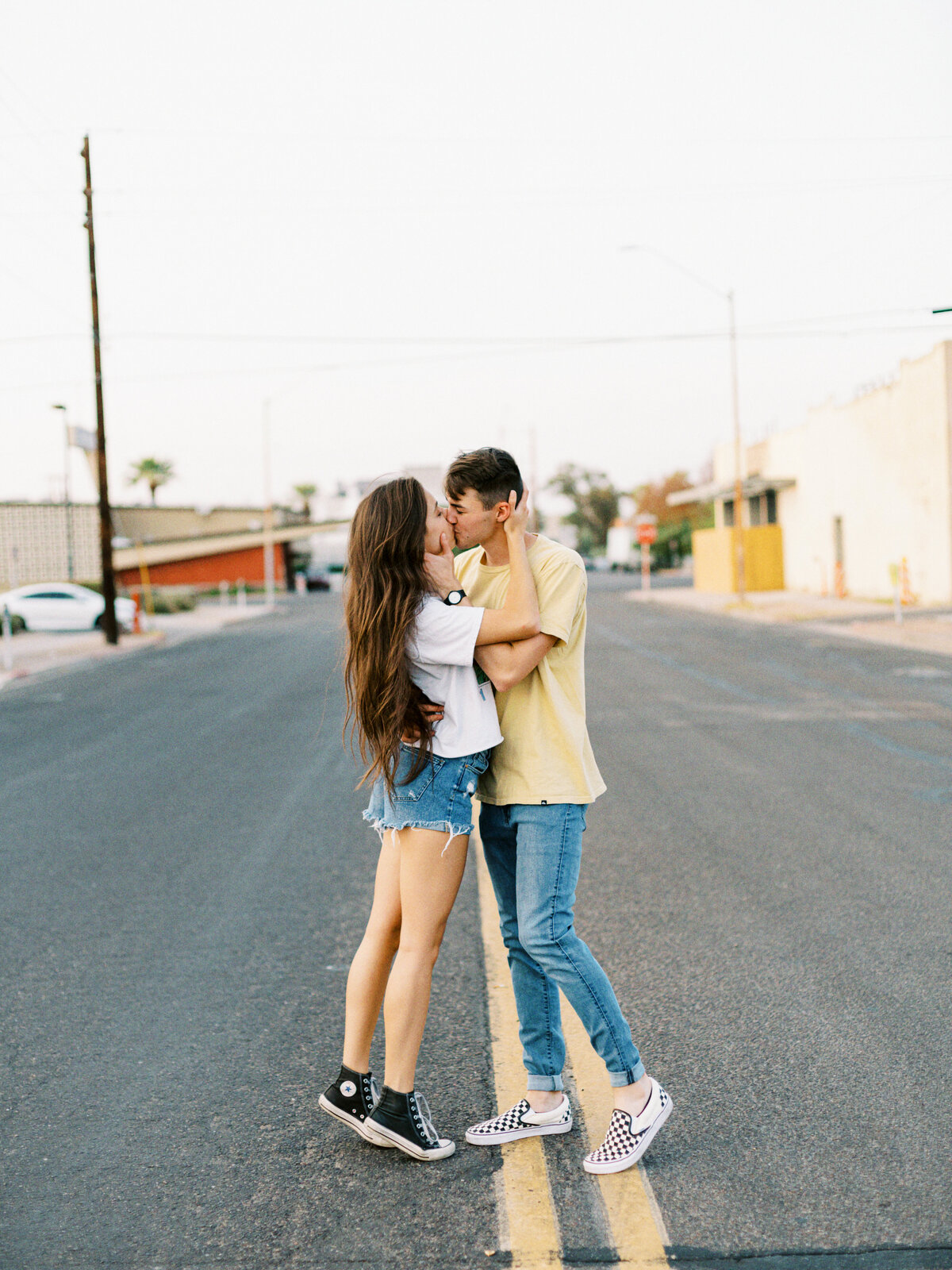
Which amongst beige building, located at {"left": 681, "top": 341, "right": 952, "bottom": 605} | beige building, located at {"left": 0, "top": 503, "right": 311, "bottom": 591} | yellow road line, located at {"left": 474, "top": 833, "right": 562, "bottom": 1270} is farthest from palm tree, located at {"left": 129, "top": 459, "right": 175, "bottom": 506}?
yellow road line, located at {"left": 474, "top": 833, "right": 562, "bottom": 1270}

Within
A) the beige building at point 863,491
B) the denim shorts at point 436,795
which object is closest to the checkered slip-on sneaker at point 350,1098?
the denim shorts at point 436,795

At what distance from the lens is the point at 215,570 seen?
6681 cm

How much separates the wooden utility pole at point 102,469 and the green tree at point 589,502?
291 ft

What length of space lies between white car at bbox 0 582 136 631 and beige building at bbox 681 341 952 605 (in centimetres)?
2010

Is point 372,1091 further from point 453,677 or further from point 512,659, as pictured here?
point 512,659

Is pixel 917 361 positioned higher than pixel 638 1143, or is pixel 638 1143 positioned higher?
pixel 917 361

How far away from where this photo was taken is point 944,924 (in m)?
5.09

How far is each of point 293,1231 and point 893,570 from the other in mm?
22606

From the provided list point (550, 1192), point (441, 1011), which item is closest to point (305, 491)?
point (441, 1011)

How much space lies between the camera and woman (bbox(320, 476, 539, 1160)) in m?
3.11

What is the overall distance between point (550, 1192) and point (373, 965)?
0.78 meters

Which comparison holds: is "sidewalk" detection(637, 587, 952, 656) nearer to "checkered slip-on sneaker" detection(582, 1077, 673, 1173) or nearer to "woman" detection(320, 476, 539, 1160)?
"checkered slip-on sneaker" detection(582, 1077, 673, 1173)

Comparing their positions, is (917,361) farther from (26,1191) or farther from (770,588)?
(26,1191)

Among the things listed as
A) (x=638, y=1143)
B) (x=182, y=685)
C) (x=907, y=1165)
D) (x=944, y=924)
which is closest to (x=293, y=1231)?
(x=638, y=1143)
